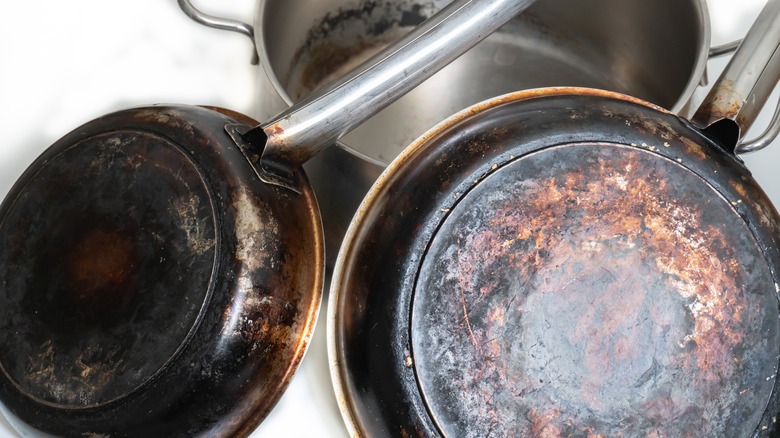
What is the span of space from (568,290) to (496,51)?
780mm

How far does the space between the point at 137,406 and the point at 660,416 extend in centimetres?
52

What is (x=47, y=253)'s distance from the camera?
2.87ft

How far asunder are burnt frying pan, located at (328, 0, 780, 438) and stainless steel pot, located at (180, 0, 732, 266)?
1.33 ft

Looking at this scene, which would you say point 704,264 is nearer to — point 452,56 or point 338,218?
point 452,56

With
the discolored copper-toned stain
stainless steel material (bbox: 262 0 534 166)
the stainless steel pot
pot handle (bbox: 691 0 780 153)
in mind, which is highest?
the stainless steel pot

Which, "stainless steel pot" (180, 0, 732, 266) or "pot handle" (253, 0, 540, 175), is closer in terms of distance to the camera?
"pot handle" (253, 0, 540, 175)

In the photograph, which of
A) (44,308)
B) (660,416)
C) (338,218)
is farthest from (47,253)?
(660,416)

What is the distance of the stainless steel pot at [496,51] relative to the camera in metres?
1.20

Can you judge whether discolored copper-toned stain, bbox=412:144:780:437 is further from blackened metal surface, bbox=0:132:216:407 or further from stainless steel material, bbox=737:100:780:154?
blackened metal surface, bbox=0:132:216:407

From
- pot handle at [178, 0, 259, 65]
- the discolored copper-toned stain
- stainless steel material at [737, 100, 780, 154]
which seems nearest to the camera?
the discolored copper-toned stain

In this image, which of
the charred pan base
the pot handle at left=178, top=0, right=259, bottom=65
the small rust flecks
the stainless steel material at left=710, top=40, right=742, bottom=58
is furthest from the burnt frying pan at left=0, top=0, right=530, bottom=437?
the stainless steel material at left=710, top=40, right=742, bottom=58

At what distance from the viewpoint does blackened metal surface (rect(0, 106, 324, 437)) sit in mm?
763

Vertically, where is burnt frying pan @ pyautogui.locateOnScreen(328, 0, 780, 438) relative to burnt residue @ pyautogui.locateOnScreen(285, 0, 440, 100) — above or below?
below

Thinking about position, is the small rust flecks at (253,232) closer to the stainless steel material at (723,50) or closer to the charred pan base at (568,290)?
the charred pan base at (568,290)
